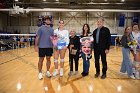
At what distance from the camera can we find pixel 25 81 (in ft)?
18.0

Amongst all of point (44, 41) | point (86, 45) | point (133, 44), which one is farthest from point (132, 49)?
point (44, 41)

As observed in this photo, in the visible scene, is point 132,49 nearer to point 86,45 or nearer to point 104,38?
point 104,38

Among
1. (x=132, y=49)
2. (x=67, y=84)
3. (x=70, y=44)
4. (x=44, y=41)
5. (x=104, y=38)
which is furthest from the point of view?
(x=70, y=44)

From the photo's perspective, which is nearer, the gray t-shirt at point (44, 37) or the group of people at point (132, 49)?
the gray t-shirt at point (44, 37)

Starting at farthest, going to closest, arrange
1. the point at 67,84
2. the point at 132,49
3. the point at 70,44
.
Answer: the point at 70,44 < the point at 132,49 < the point at 67,84

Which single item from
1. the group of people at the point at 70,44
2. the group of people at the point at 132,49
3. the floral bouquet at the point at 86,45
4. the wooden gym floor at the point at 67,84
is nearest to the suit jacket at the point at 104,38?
the group of people at the point at 70,44

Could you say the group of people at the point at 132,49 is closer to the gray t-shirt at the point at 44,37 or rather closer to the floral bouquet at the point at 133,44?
the floral bouquet at the point at 133,44

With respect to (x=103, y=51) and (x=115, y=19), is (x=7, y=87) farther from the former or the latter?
(x=115, y=19)

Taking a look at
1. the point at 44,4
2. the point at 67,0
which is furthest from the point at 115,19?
the point at 44,4

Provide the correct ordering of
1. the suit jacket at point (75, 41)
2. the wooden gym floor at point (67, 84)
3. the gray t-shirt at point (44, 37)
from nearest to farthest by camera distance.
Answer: the wooden gym floor at point (67, 84) < the gray t-shirt at point (44, 37) < the suit jacket at point (75, 41)

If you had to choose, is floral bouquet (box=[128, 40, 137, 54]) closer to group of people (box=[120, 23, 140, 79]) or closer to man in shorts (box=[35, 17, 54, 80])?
group of people (box=[120, 23, 140, 79])

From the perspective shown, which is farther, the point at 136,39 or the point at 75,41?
the point at 75,41

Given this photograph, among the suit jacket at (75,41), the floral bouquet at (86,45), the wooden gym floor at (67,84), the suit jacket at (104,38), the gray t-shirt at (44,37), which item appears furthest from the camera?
the suit jacket at (75,41)

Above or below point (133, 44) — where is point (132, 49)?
below
